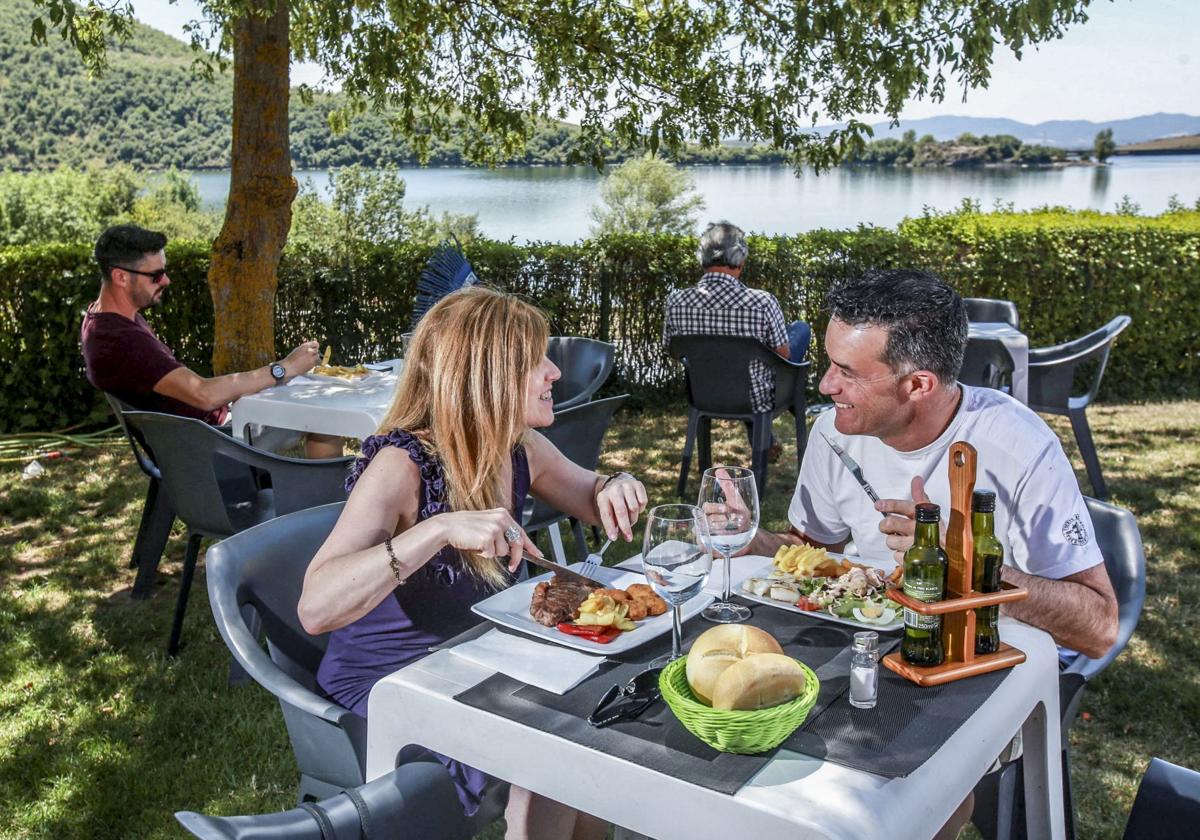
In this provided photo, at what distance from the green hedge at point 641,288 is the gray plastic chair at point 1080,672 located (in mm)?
5953

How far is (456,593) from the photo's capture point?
7.31ft

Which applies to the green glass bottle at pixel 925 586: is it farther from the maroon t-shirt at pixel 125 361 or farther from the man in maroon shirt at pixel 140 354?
the maroon t-shirt at pixel 125 361

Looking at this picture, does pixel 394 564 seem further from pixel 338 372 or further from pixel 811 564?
pixel 338 372

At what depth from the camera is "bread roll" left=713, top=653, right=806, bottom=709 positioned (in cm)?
148

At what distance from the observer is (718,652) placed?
5.20 feet

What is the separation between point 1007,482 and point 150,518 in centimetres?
398

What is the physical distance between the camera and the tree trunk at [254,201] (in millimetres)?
5586

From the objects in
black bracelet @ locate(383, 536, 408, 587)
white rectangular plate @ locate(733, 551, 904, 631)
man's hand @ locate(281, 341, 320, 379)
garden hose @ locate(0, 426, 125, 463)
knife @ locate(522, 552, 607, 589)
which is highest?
black bracelet @ locate(383, 536, 408, 587)

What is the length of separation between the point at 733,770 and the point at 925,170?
28.5m

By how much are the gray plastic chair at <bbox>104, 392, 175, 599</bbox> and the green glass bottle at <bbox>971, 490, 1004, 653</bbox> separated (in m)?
3.59

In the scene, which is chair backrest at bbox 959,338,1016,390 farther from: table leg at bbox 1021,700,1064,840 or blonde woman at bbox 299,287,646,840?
blonde woman at bbox 299,287,646,840

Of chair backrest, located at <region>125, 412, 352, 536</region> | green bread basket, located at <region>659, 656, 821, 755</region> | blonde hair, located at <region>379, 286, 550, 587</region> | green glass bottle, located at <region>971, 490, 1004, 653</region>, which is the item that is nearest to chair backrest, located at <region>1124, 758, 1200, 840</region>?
green glass bottle, located at <region>971, 490, 1004, 653</region>

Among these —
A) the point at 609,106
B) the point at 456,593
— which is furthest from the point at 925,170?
the point at 456,593

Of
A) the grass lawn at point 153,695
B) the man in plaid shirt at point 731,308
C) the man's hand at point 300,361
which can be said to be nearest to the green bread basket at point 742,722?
the grass lawn at point 153,695
